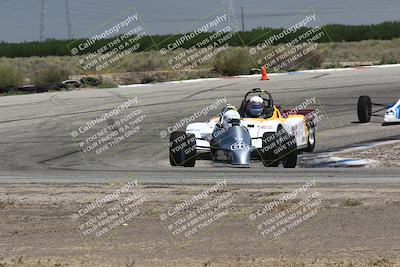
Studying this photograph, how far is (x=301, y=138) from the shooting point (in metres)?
18.4

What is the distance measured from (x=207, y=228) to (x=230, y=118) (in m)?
6.86

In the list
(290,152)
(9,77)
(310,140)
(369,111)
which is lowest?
(9,77)

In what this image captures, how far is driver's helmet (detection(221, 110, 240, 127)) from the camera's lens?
673 inches

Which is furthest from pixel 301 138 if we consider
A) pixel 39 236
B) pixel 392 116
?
pixel 39 236

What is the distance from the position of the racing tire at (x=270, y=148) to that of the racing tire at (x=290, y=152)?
156 mm

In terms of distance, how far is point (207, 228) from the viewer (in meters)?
10.4

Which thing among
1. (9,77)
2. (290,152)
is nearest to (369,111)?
(290,152)

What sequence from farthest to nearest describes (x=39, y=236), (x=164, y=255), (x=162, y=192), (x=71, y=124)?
1. (x=71, y=124)
2. (x=162, y=192)
3. (x=39, y=236)
4. (x=164, y=255)

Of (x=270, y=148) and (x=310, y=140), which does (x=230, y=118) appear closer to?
(x=270, y=148)

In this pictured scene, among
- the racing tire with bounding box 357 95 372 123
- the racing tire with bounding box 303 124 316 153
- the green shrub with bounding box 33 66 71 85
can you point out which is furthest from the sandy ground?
the green shrub with bounding box 33 66 71 85

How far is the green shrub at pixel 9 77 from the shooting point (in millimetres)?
40250

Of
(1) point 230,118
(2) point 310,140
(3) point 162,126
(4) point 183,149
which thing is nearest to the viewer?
(4) point 183,149

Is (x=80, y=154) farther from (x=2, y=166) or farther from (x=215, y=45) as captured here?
(x=215, y=45)

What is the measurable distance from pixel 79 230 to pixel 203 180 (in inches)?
145
